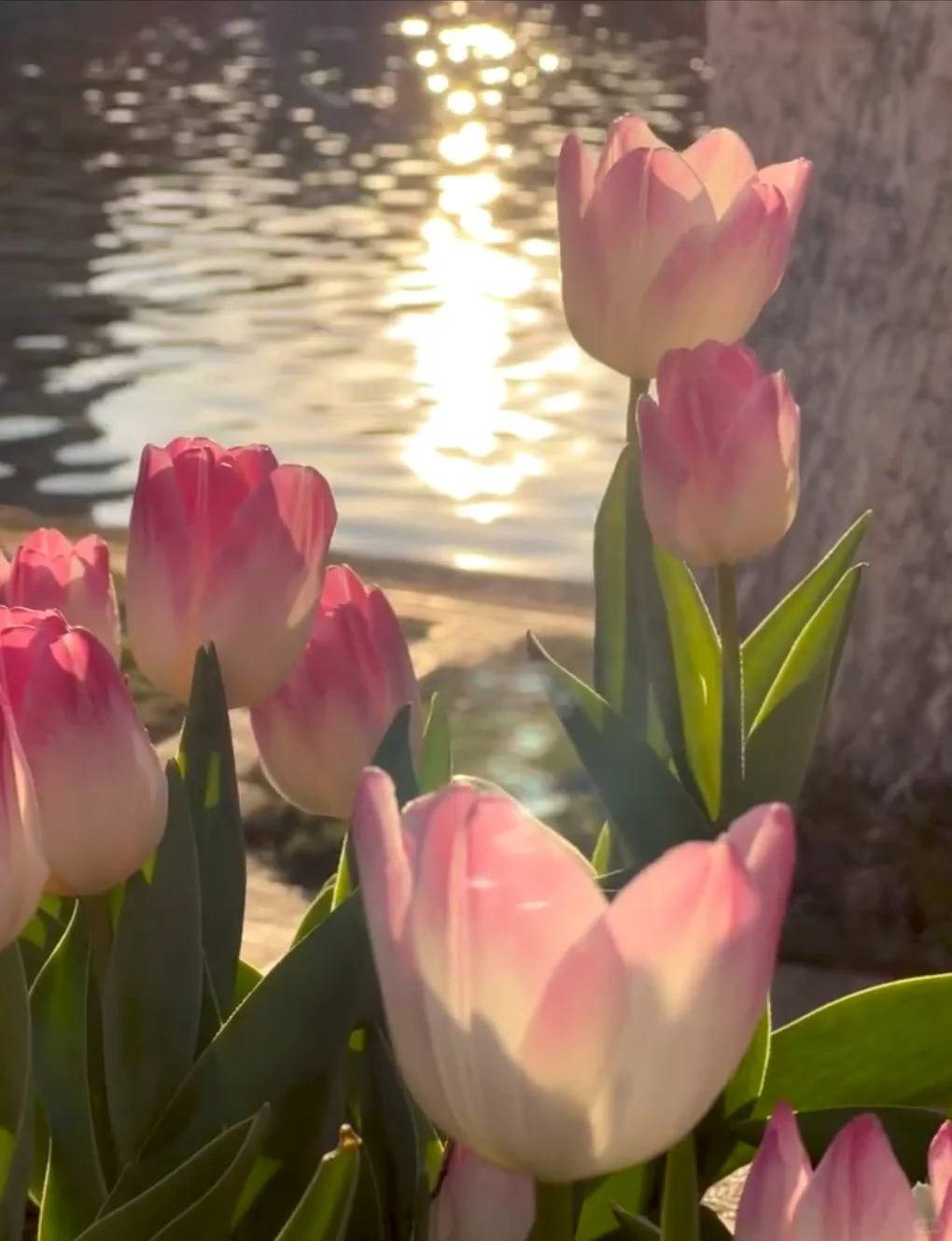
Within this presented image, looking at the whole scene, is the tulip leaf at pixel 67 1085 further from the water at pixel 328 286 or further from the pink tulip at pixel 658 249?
the water at pixel 328 286

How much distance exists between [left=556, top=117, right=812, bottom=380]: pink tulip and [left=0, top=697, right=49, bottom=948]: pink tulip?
225mm

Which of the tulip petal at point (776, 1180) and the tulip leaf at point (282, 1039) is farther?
the tulip leaf at point (282, 1039)

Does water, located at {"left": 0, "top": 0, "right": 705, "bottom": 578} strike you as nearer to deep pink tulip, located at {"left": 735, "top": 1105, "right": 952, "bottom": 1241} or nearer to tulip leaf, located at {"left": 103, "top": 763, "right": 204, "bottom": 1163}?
tulip leaf, located at {"left": 103, "top": 763, "right": 204, "bottom": 1163}

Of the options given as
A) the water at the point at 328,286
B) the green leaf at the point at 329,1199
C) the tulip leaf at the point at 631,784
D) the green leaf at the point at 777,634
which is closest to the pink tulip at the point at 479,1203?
the green leaf at the point at 329,1199

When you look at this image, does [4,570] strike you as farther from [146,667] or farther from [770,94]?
[770,94]

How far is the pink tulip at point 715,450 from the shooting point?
434mm

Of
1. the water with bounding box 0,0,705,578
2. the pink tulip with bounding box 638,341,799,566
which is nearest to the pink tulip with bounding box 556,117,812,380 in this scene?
the pink tulip with bounding box 638,341,799,566

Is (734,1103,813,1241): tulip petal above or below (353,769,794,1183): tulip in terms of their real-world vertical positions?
below

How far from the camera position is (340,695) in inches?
16.5

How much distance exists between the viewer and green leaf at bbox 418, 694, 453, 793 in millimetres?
456

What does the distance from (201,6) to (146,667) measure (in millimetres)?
10989

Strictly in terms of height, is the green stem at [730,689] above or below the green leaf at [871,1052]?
above

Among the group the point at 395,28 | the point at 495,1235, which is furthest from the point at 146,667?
the point at 395,28

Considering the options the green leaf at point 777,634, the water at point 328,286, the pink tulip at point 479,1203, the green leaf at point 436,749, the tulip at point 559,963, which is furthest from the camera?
the water at point 328,286
